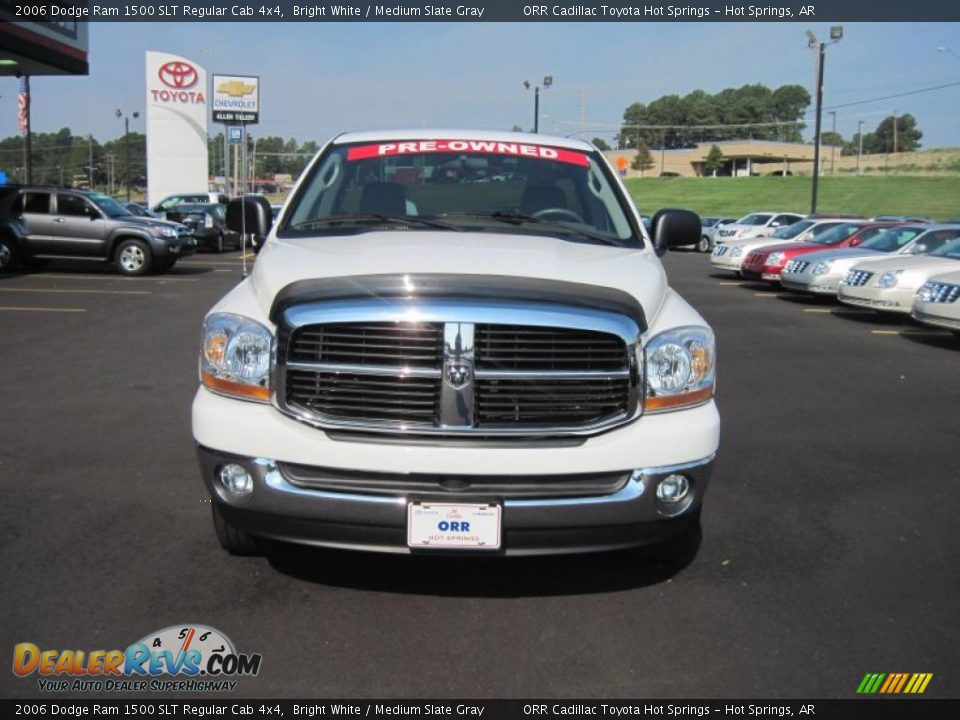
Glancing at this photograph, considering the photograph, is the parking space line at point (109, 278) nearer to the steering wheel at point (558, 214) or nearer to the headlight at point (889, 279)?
the headlight at point (889, 279)

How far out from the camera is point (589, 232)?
470 cm

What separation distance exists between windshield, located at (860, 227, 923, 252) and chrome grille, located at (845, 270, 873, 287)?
11.1ft

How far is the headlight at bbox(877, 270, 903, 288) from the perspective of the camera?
13.5 meters

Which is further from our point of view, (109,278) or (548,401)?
(109,278)

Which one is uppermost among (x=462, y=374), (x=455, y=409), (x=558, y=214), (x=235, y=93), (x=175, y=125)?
(x=235, y=93)

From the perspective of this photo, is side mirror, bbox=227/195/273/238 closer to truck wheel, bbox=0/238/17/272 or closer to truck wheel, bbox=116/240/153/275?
truck wheel, bbox=116/240/153/275

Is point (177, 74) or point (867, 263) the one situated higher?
point (177, 74)

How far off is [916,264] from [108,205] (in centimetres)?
1517

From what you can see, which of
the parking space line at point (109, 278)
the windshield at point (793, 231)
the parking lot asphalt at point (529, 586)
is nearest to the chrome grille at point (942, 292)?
the parking lot asphalt at point (529, 586)

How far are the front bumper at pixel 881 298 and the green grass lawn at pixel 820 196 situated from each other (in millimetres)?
42693

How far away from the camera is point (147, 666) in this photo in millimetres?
3209

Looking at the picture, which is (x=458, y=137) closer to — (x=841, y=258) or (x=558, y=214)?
(x=558, y=214)

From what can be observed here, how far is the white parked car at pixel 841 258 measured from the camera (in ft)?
51.4
